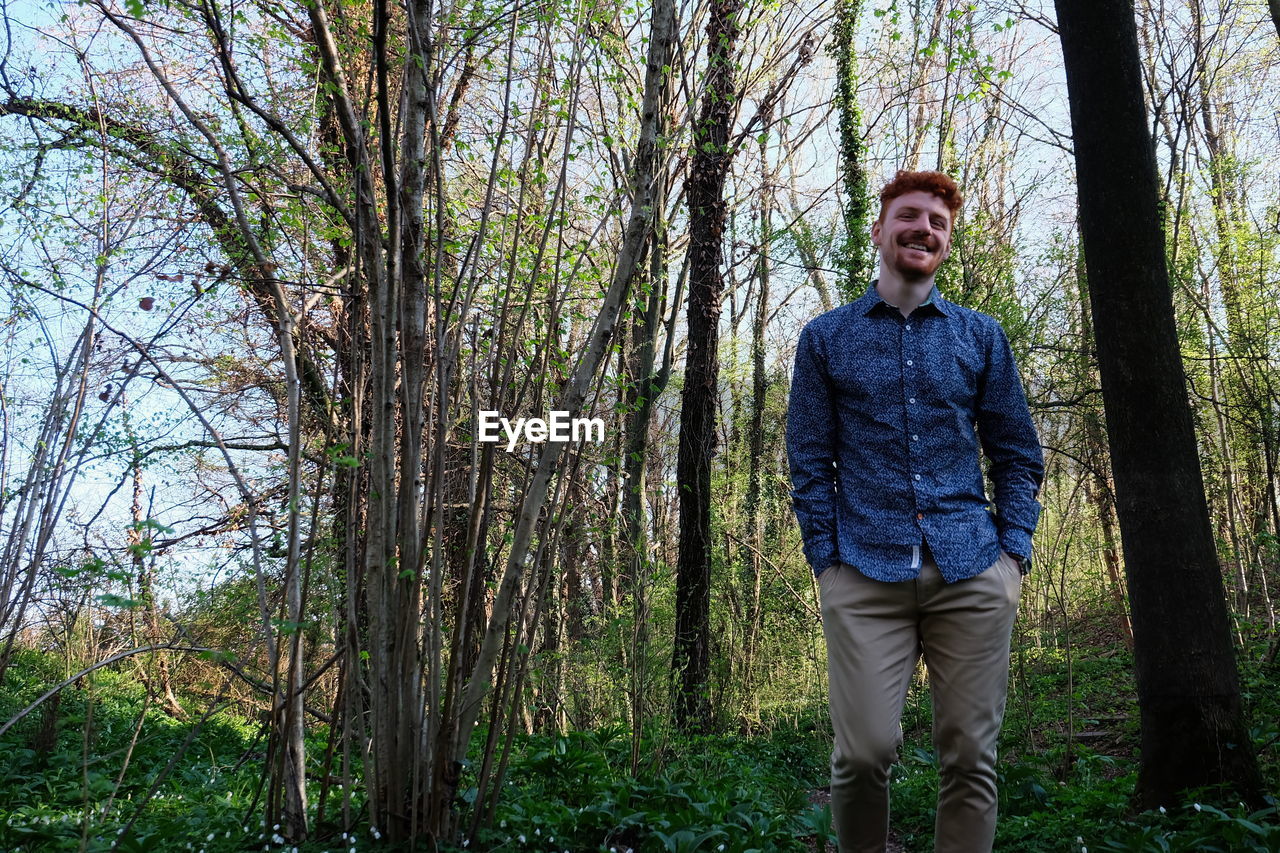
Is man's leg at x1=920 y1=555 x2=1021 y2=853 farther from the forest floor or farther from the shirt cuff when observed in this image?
the forest floor

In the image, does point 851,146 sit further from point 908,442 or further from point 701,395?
point 908,442

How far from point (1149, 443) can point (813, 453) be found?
6.85ft

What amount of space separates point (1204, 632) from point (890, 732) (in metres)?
2.20

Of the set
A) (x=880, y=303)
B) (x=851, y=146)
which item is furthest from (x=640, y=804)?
(x=851, y=146)

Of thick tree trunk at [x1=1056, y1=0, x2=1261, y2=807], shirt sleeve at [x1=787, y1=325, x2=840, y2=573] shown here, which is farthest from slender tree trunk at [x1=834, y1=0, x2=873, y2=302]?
shirt sleeve at [x1=787, y1=325, x2=840, y2=573]

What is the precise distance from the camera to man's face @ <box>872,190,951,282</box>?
225 centimetres

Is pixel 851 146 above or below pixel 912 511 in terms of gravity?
above

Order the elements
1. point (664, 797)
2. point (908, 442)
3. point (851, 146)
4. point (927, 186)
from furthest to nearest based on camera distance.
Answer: point (851, 146)
point (664, 797)
point (927, 186)
point (908, 442)

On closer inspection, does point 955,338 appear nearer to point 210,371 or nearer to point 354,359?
point 354,359

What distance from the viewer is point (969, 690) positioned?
2041mm

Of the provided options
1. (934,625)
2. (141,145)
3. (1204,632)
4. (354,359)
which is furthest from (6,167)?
(1204,632)

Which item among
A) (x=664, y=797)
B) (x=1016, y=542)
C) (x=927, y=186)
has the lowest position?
(x=664, y=797)

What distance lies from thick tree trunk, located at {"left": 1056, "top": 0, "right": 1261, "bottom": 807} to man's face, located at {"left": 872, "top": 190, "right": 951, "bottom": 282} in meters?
1.80

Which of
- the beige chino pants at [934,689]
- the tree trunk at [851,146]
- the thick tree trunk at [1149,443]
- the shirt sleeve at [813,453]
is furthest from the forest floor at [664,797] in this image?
the tree trunk at [851,146]
